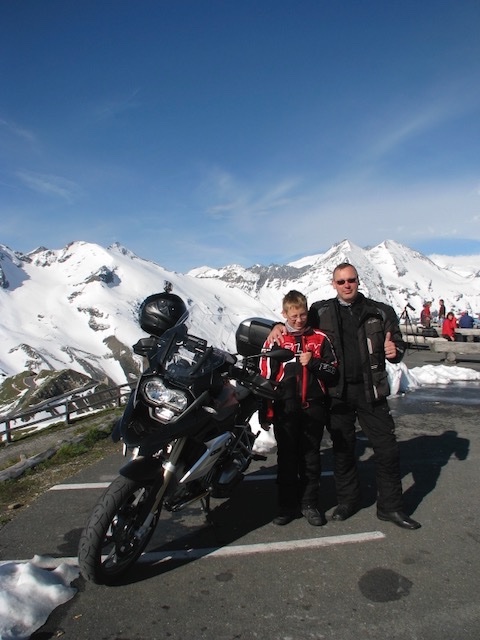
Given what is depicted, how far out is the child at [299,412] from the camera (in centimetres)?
444

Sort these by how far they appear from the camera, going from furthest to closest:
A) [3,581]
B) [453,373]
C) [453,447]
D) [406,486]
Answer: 1. [453,373]
2. [453,447]
3. [406,486]
4. [3,581]

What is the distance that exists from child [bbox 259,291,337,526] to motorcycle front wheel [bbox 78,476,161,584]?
136cm

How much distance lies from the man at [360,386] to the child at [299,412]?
0.54 ft

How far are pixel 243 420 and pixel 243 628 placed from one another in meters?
1.93

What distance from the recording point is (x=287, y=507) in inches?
176

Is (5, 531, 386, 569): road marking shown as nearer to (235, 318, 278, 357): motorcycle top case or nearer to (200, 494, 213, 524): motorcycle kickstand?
(200, 494, 213, 524): motorcycle kickstand

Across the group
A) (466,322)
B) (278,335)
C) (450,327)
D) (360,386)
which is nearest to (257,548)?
(360,386)

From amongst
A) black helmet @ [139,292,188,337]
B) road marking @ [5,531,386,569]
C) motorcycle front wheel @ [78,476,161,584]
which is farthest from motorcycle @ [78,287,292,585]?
black helmet @ [139,292,188,337]

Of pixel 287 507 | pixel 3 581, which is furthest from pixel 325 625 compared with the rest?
pixel 3 581

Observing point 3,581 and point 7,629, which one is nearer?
point 7,629

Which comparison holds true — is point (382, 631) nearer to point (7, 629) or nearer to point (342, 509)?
point (342, 509)

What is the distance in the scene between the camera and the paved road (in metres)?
2.99

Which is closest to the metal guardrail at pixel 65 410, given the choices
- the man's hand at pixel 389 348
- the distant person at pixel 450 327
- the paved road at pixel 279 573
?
the paved road at pixel 279 573

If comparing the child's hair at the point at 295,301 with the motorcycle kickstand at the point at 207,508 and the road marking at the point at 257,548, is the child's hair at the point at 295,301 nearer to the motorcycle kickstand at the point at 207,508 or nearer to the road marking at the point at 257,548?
the motorcycle kickstand at the point at 207,508
